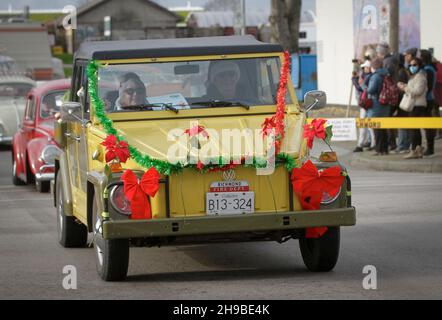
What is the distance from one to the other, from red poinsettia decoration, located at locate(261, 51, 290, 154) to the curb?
30.2ft

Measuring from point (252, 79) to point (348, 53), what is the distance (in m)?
25.8

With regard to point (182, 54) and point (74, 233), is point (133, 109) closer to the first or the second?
point (182, 54)

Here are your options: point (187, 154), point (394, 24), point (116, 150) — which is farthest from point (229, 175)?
point (394, 24)

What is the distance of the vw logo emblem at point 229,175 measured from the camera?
9.47 meters

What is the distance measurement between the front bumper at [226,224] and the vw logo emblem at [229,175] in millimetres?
304

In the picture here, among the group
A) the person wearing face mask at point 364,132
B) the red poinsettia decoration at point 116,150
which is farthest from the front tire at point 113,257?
the person wearing face mask at point 364,132

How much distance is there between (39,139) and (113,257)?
29.5 feet

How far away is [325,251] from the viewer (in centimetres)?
997

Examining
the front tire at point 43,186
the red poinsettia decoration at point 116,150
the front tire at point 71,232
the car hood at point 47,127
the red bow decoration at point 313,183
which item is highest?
the red poinsettia decoration at point 116,150

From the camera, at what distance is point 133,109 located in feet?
35.1

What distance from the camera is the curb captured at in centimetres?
1984

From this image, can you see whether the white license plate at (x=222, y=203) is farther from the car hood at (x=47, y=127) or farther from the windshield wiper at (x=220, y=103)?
the car hood at (x=47, y=127)

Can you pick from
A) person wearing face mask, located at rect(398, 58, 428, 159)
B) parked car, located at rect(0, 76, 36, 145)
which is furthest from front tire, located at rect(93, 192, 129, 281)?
parked car, located at rect(0, 76, 36, 145)

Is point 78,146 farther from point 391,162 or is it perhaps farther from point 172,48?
point 391,162
